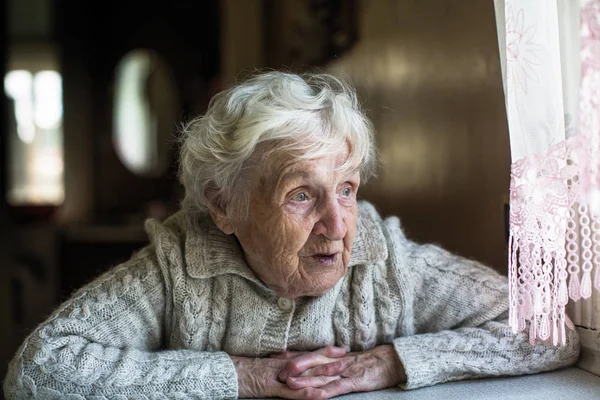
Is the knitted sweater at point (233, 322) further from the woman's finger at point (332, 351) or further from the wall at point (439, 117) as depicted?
the wall at point (439, 117)

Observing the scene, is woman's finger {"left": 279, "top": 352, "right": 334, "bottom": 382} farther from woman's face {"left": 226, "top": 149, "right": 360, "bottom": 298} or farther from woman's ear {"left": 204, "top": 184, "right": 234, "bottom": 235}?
woman's ear {"left": 204, "top": 184, "right": 234, "bottom": 235}

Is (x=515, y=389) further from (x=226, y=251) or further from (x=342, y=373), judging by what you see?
(x=226, y=251)

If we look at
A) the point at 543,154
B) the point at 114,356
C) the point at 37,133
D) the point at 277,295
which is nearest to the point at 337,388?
the point at 277,295

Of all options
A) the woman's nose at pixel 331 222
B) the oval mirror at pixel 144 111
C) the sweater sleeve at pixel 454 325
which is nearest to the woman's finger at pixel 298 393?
the sweater sleeve at pixel 454 325

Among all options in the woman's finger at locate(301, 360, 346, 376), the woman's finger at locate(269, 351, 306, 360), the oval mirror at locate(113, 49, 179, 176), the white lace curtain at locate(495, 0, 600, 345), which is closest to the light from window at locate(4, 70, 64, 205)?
the oval mirror at locate(113, 49, 179, 176)

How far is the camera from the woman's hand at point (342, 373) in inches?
59.2

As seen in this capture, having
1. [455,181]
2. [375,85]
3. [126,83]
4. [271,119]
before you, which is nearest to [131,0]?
[126,83]

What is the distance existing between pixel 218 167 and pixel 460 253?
36.8 inches

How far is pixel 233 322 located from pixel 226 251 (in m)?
0.17

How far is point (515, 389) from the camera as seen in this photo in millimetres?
1486

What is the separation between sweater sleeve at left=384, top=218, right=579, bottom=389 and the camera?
154 centimetres

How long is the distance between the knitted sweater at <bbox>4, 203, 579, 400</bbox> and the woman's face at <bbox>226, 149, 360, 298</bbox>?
3.7 inches

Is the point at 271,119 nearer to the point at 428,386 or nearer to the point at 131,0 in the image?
the point at 428,386

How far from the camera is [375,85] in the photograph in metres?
2.85
